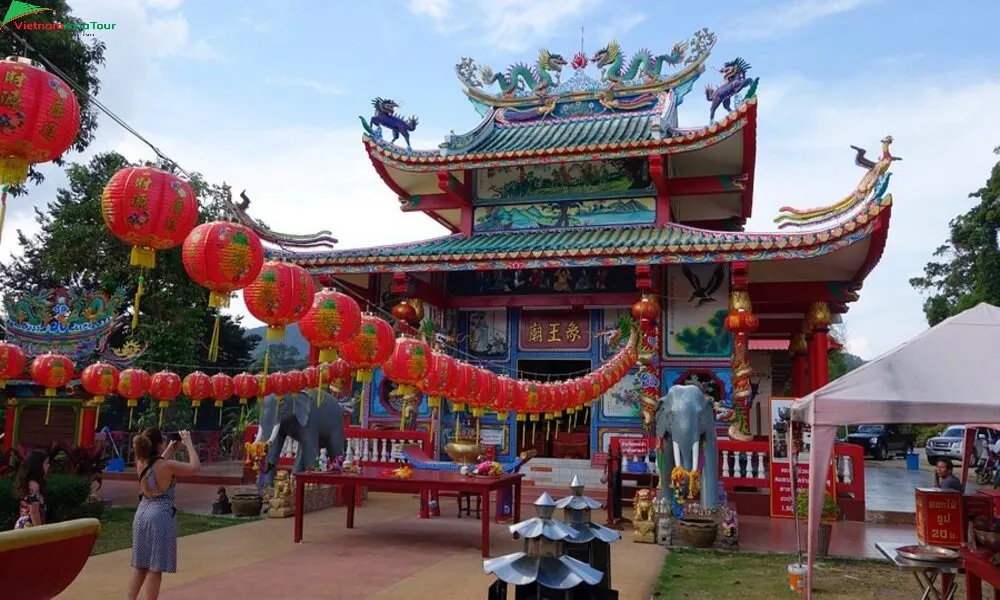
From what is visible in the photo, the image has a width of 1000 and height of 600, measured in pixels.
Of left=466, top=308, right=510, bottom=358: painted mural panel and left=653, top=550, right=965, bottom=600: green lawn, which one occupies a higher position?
left=466, top=308, right=510, bottom=358: painted mural panel

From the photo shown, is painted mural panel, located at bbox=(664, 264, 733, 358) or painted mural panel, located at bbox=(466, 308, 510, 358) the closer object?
painted mural panel, located at bbox=(664, 264, 733, 358)

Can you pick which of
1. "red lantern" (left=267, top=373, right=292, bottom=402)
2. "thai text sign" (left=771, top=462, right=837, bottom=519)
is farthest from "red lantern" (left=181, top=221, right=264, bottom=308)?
"thai text sign" (left=771, top=462, right=837, bottom=519)

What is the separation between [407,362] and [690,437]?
13.9 feet

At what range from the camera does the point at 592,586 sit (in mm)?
3176

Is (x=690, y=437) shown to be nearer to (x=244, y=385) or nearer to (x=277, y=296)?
(x=277, y=296)

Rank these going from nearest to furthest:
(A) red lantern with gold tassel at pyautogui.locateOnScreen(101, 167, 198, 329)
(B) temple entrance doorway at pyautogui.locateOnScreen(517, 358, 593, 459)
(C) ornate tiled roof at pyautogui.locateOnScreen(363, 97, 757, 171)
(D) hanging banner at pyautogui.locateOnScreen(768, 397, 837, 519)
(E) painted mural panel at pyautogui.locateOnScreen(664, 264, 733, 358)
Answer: (A) red lantern with gold tassel at pyautogui.locateOnScreen(101, 167, 198, 329), (D) hanging banner at pyautogui.locateOnScreen(768, 397, 837, 519), (C) ornate tiled roof at pyautogui.locateOnScreen(363, 97, 757, 171), (E) painted mural panel at pyautogui.locateOnScreen(664, 264, 733, 358), (B) temple entrance doorway at pyautogui.locateOnScreen(517, 358, 593, 459)

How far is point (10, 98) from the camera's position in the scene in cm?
482

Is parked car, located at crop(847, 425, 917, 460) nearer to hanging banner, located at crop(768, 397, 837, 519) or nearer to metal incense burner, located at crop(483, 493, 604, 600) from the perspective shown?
hanging banner, located at crop(768, 397, 837, 519)

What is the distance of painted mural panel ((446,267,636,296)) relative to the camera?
14.8 meters

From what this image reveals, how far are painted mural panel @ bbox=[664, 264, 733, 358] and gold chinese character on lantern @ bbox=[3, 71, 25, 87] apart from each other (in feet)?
38.1

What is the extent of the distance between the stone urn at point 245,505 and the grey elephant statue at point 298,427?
74 centimetres

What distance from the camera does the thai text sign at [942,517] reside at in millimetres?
6359

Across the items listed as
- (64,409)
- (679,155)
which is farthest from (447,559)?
(679,155)

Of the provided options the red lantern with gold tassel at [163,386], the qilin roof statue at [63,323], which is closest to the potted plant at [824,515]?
the red lantern with gold tassel at [163,386]
